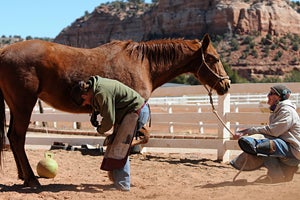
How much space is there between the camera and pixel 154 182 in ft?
24.0

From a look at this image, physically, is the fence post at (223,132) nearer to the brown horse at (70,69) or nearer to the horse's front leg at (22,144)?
the brown horse at (70,69)

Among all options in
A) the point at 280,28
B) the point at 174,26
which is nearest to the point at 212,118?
the point at 280,28

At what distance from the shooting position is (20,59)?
6562 millimetres

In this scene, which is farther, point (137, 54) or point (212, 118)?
point (212, 118)

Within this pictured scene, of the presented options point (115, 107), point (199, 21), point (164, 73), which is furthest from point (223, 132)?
point (199, 21)

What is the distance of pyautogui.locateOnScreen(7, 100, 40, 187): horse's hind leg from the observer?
21.7 ft

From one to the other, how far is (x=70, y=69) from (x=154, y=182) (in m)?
1.96

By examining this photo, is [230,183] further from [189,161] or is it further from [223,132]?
[223,132]

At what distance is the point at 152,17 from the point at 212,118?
359ft

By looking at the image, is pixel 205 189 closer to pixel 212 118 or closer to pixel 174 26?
pixel 212 118

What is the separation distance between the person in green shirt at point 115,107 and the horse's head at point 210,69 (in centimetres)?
160

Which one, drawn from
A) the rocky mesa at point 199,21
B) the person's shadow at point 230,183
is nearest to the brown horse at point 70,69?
the person's shadow at point 230,183

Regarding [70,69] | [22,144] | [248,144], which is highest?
[70,69]

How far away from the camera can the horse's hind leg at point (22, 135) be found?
6.62 metres
